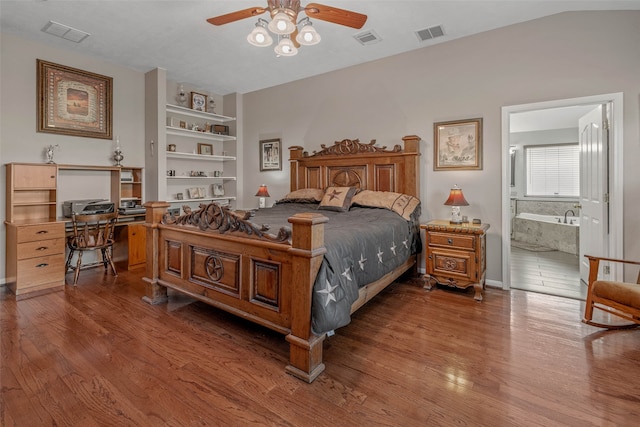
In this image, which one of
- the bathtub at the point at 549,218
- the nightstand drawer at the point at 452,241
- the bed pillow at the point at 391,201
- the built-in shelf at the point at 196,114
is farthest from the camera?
the bathtub at the point at 549,218

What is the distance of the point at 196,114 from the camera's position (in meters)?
5.25

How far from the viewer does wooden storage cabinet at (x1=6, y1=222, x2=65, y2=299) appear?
3.22 metres

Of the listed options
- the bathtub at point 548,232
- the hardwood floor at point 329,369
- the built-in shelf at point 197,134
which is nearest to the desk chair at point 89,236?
the hardwood floor at point 329,369

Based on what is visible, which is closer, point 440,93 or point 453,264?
point 453,264

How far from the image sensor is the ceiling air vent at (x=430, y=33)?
3.41 m

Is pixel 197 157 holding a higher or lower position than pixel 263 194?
higher

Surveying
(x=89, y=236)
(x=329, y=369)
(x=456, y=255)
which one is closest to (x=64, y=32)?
(x=89, y=236)

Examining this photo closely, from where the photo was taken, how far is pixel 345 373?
1.89 metres

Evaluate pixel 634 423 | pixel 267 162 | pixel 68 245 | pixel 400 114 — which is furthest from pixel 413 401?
pixel 267 162

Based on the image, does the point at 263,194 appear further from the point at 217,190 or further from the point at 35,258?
the point at 35,258

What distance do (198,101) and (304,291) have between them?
4721 millimetres

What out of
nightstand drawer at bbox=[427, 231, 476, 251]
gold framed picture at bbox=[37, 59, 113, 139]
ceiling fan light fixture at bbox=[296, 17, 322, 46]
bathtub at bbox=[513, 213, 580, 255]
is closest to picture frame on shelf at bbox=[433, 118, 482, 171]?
nightstand drawer at bbox=[427, 231, 476, 251]

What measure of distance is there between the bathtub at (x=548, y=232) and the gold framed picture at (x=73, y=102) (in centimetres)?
749

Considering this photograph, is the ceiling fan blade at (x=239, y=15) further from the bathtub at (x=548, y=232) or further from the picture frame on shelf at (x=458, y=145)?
the bathtub at (x=548, y=232)
